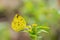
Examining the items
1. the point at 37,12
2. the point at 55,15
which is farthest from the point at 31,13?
the point at 55,15

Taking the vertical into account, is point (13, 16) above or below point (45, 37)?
above

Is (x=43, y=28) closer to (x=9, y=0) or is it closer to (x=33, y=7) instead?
(x=33, y=7)

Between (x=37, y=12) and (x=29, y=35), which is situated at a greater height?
(x=37, y=12)

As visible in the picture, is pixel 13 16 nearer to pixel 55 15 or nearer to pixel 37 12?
pixel 37 12

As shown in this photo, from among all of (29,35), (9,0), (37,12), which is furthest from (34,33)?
(9,0)

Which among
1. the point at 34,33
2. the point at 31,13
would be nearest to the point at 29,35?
the point at 34,33
